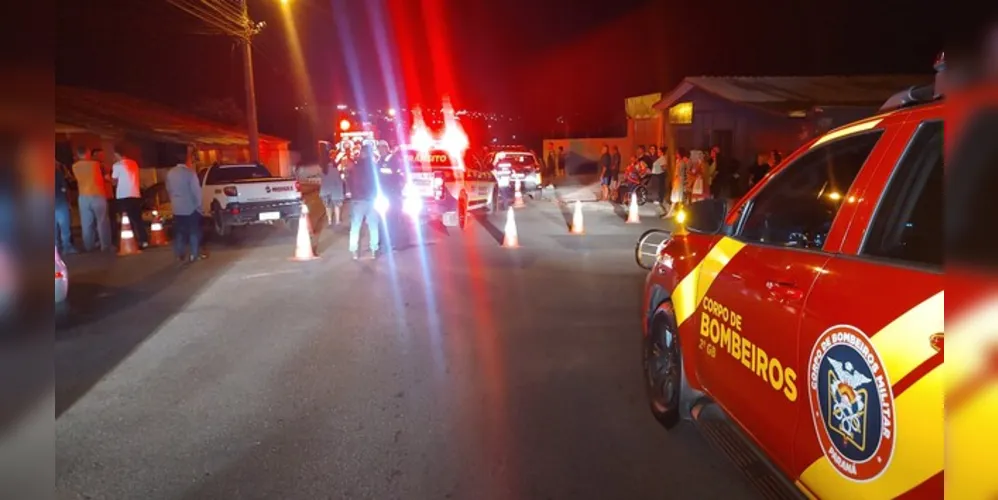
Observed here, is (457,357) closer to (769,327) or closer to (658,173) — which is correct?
(769,327)

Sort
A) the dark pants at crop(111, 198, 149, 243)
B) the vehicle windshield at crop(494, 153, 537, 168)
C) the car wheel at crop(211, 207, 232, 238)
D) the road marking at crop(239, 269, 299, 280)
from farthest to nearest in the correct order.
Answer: the vehicle windshield at crop(494, 153, 537, 168), the car wheel at crop(211, 207, 232, 238), the dark pants at crop(111, 198, 149, 243), the road marking at crop(239, 269, 299, 280)

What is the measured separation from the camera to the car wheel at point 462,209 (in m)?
16.2

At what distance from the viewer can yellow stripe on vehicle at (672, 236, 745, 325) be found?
154 inches

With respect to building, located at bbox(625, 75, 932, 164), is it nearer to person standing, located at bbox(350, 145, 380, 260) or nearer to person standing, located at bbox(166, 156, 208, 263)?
person standing, located at bbox(350, 145, 380, 260)

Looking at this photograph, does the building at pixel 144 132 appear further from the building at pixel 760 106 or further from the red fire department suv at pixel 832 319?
the red fire department suv at pixel 832 319

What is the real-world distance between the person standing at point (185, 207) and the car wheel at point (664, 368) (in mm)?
8660

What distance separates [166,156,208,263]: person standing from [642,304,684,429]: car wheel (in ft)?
28.4

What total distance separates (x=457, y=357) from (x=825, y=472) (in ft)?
13.6

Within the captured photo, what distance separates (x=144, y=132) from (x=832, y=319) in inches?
999

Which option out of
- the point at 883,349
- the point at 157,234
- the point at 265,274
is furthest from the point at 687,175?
the point at 883,349

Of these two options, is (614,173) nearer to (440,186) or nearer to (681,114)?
(681,114)

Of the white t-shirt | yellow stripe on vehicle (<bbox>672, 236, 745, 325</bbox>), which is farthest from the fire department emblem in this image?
the white t-shirt

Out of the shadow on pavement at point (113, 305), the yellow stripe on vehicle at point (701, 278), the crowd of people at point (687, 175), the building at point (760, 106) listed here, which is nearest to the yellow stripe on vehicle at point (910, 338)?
the yellow stripe on vehicle at point (701, 278)

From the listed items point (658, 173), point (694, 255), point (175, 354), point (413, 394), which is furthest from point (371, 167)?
point (658, 173)
